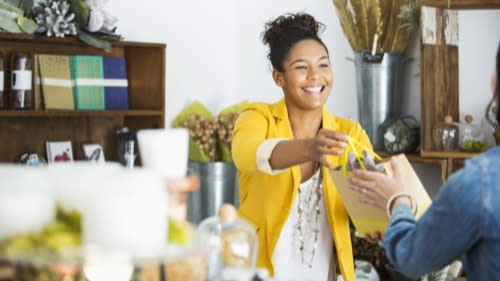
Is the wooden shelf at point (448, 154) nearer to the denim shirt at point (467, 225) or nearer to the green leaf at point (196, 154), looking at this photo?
the green leaf at point (196, 154)

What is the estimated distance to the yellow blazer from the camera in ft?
7.59

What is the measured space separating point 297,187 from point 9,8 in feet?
6.89

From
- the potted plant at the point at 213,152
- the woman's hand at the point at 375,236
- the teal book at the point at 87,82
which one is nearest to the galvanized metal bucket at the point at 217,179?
the potted plant at the point at 213,152

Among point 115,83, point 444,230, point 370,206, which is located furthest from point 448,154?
point 444,230

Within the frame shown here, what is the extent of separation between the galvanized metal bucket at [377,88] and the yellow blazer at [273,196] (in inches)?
59.3

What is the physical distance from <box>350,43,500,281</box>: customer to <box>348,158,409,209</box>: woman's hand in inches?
8.2

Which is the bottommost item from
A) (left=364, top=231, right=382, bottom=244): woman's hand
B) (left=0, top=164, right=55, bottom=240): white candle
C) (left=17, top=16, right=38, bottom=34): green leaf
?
(left=364, top=231, right=382, bottom=244): woman's hand

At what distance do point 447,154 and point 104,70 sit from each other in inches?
76.2

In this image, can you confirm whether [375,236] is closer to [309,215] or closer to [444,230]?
[309,215]

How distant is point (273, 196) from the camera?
2.34m

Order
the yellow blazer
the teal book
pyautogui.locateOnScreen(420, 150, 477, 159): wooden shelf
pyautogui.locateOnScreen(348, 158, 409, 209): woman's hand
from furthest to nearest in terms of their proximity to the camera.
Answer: the teal book → pyautogui.locateOnScreen(420, 150, 477, 159): wooden shelf → the yellow blazer → pyautogui.locateOnScreen(348, 158, 409, 209): woman's hand

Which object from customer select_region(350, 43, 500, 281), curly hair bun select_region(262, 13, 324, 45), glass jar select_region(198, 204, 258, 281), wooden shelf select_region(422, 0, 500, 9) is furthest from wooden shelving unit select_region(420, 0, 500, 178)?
glass jar select_region(198, 204, 258, 281)

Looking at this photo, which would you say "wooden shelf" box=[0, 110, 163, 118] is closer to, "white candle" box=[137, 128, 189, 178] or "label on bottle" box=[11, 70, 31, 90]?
"label on bottle" box=[11, 70, 31, 90]

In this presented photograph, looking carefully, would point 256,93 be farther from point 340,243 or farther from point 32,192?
point 32,192
